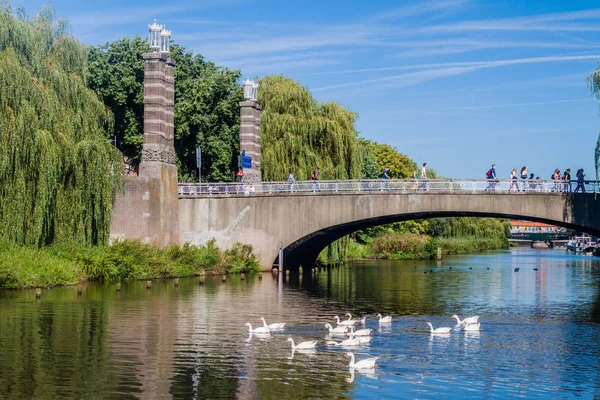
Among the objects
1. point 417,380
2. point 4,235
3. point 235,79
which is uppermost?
point 235,79

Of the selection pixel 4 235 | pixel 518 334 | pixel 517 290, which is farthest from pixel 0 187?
pixel 517 290

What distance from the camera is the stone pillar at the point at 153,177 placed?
50.6m

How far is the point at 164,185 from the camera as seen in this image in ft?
172

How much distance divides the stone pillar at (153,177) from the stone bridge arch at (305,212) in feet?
8.97

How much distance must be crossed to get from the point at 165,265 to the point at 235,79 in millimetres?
23905

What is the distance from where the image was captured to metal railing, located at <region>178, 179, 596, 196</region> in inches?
1943

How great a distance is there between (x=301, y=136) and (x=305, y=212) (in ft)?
34.8

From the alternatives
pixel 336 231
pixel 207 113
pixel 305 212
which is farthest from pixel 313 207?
pixel 207 113

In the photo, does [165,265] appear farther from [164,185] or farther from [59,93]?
[59,93]

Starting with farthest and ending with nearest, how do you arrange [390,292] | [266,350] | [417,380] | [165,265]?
[165,265], [390,292], [266,350], [417,380]

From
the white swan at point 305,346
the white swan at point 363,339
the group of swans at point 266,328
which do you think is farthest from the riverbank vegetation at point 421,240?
the white swan at point 305,346

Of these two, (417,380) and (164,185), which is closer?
(417,380)

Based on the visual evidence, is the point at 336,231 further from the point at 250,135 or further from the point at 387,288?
the point at 387,288

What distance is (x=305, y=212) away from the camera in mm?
53938
